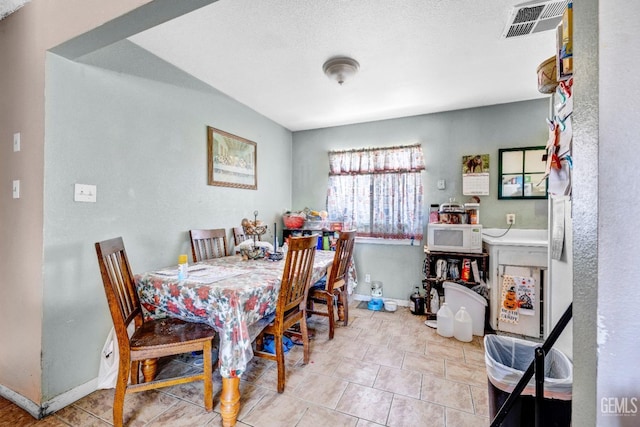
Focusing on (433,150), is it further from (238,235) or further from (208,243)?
(208,243)

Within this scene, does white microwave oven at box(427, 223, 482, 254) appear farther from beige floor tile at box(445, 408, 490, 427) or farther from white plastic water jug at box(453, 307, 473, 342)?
beige floor tile at box(445, 408, 490, 427)

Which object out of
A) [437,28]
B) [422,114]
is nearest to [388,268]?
[422,114]

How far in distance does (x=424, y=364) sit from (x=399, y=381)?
0.34 meters

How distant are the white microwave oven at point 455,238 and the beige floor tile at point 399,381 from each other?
1419 mm

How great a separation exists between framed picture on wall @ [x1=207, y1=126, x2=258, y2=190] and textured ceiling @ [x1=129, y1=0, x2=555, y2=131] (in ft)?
1.58

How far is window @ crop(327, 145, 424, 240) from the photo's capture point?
11.4 ft

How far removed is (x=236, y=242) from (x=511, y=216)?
3.13m

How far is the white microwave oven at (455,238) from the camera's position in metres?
2.85

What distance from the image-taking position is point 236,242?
306cm

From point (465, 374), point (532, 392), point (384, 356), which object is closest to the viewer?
point (532, 392)

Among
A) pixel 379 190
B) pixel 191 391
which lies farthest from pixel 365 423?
pixel 379 190

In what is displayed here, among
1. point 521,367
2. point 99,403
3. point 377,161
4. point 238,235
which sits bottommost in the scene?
point 99,403

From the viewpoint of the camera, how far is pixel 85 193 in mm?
1779

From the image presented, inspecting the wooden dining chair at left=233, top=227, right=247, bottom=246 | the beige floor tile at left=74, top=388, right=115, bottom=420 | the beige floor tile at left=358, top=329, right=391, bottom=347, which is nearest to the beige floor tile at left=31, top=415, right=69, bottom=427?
the beige floor tile at left=74, top=388, right=115, bottom=420
